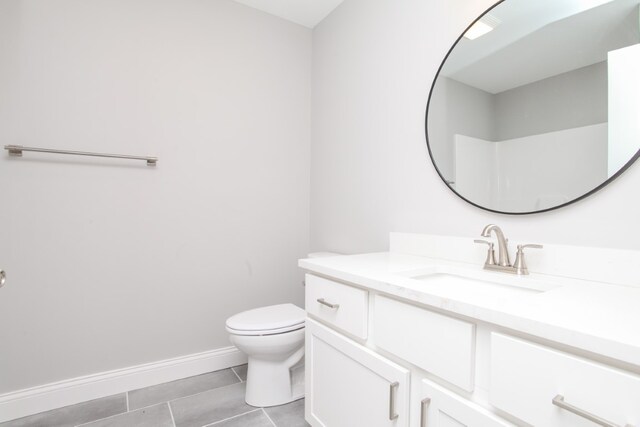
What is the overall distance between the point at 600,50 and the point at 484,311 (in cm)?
93

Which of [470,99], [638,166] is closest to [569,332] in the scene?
[638,166]

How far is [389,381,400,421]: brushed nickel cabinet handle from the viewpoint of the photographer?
0.92 metres

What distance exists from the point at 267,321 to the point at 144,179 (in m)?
1.08

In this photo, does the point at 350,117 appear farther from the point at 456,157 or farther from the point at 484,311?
the point at 484,311

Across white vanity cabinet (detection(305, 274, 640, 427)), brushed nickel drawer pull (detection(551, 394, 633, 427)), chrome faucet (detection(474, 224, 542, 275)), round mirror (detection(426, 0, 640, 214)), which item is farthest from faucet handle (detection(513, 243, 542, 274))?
brushed nickel drawer pull (detection(551, 394, 633, 427))

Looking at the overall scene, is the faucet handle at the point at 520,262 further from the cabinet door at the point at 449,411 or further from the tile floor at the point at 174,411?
the tile floor at the point at 174,411

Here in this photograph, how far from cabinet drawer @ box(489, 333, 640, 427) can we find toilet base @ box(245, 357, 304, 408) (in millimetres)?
1232

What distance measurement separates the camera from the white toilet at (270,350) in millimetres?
1578

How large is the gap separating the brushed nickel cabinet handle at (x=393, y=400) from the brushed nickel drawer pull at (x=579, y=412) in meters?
0.42

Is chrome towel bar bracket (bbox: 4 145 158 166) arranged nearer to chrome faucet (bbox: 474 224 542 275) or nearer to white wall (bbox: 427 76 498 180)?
white wall (bbox: 427 76 498 180)

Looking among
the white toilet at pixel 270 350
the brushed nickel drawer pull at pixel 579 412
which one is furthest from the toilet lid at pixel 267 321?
the brushed nickel drawer pull at pixel 579 412

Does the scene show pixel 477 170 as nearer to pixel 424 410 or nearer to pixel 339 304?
pixel 339 304

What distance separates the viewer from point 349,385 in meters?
1.11

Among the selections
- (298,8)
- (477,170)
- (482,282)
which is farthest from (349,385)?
(298,8)
